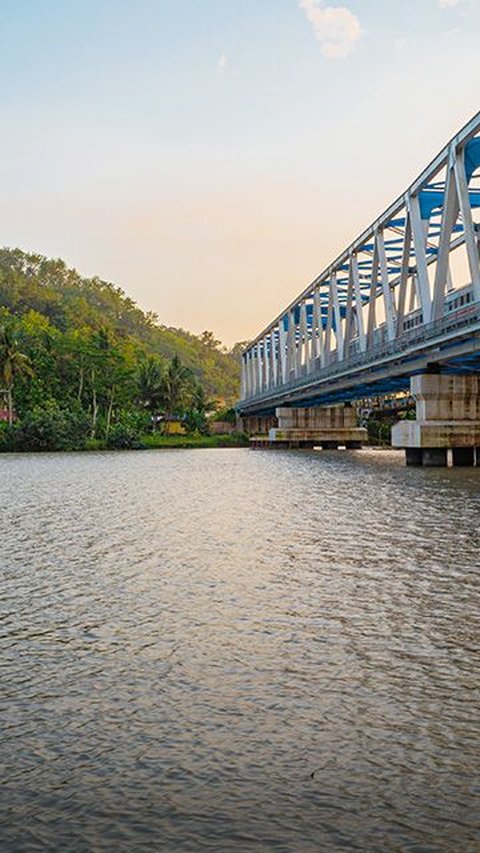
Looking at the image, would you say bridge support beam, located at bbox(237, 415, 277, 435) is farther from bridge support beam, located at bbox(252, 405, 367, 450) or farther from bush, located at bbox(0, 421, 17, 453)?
bush, located at bbox(0, 421, 17, 453)

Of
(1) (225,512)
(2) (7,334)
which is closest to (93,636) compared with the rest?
(1) (225,512)

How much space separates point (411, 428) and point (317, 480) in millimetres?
10235

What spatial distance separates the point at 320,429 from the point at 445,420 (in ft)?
167

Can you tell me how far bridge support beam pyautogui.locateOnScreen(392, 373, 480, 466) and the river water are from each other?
28293mm

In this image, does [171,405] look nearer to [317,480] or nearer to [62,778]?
[317,480]

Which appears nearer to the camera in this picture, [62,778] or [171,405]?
[62,778]

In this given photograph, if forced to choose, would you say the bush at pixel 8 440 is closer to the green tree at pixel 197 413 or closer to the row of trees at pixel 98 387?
the row of trees at pixel 98 387

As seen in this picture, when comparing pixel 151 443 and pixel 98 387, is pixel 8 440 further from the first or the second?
pixel 98 387

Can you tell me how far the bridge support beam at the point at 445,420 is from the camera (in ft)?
148

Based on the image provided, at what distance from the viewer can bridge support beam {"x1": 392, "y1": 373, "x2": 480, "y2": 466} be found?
148 feet

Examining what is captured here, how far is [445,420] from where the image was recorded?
45.6m

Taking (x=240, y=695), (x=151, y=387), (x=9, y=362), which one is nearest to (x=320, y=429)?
(x=151, y=387)

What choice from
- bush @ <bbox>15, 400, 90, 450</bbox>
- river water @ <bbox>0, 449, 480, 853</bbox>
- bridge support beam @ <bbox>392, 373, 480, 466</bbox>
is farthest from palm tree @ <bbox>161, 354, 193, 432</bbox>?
river water @ <bbox>0, 449, 480, 853</bbox>

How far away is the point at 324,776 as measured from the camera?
19.0ft
